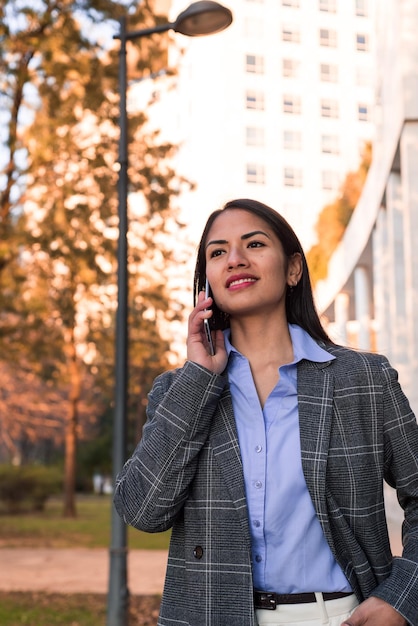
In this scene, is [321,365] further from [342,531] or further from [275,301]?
[342,531]

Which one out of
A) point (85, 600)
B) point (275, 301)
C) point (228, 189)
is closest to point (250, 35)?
point (228, 189)

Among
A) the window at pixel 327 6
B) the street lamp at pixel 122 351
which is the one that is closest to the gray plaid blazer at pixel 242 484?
the street lamp at pixel 122 351

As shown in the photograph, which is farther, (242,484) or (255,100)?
(255,100)

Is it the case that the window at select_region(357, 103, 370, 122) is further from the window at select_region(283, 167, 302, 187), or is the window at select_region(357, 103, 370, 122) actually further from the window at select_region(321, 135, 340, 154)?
the window at select_region(283, 167, 302, 187)

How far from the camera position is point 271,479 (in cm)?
214

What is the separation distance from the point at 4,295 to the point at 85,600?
18.6 ft

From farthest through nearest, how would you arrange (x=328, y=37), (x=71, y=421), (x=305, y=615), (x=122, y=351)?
(x=328, y=37), (x=71, y=421), (x=122, y=351), (x=305, y=615)

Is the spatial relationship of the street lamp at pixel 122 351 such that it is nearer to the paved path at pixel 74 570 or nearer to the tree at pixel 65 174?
the paved path at pixel 74 570

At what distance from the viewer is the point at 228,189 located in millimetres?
63312

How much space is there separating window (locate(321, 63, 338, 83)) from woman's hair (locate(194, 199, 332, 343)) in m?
66.4

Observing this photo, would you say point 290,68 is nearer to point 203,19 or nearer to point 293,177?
point 293,177

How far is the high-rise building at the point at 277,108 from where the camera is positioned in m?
66.4

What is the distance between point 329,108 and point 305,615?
69251 mm

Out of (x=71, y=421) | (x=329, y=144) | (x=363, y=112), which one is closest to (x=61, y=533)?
(x=71, y=421)
